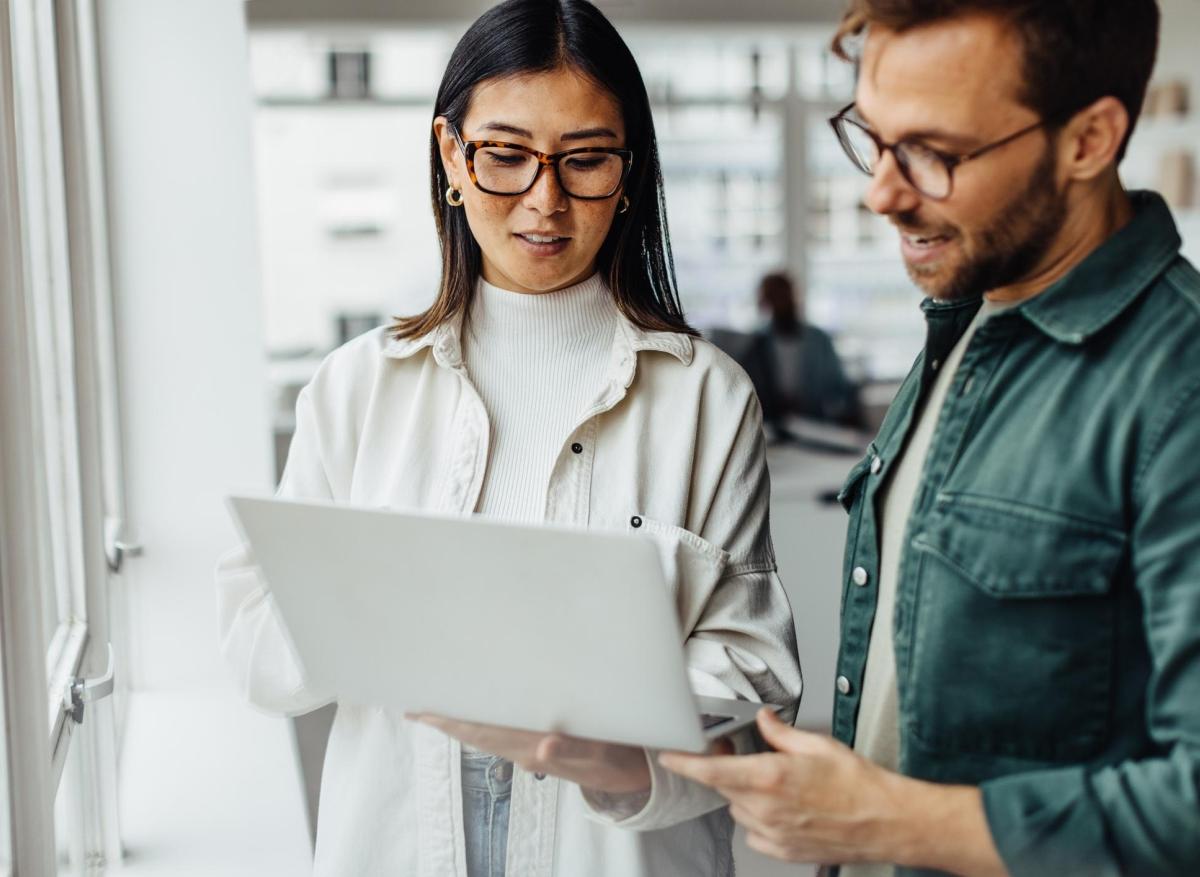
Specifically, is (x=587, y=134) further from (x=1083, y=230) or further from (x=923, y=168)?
(x=1083, y=230)

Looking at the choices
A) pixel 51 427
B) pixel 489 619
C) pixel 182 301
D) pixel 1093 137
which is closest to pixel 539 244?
pixel 489 619

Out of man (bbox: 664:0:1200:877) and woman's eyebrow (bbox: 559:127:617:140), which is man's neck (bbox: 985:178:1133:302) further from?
woman's eyebrow (bbox: 559:127:617:140)

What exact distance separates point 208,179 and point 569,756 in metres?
1.91

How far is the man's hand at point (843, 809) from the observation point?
1027 millimetres

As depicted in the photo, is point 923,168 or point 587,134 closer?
point 923,168

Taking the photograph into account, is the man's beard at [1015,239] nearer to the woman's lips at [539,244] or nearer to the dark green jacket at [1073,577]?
the dark green jacket at [1073,577]

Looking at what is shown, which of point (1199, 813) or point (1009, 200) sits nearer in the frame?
point (1199, 813)

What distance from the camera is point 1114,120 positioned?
1.04 m

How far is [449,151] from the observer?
1.45 m

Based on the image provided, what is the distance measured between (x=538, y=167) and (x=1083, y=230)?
0.54 metres

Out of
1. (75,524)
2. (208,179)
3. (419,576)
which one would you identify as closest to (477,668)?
(419,576)

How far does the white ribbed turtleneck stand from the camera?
56.4 inches

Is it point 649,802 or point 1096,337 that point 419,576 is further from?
point 1096,337

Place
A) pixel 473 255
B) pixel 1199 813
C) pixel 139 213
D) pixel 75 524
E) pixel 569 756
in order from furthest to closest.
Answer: pixel 139 213 → pixel 75 524 → pixel 473 255 → pixel 569 756 → pixel 1199 813
